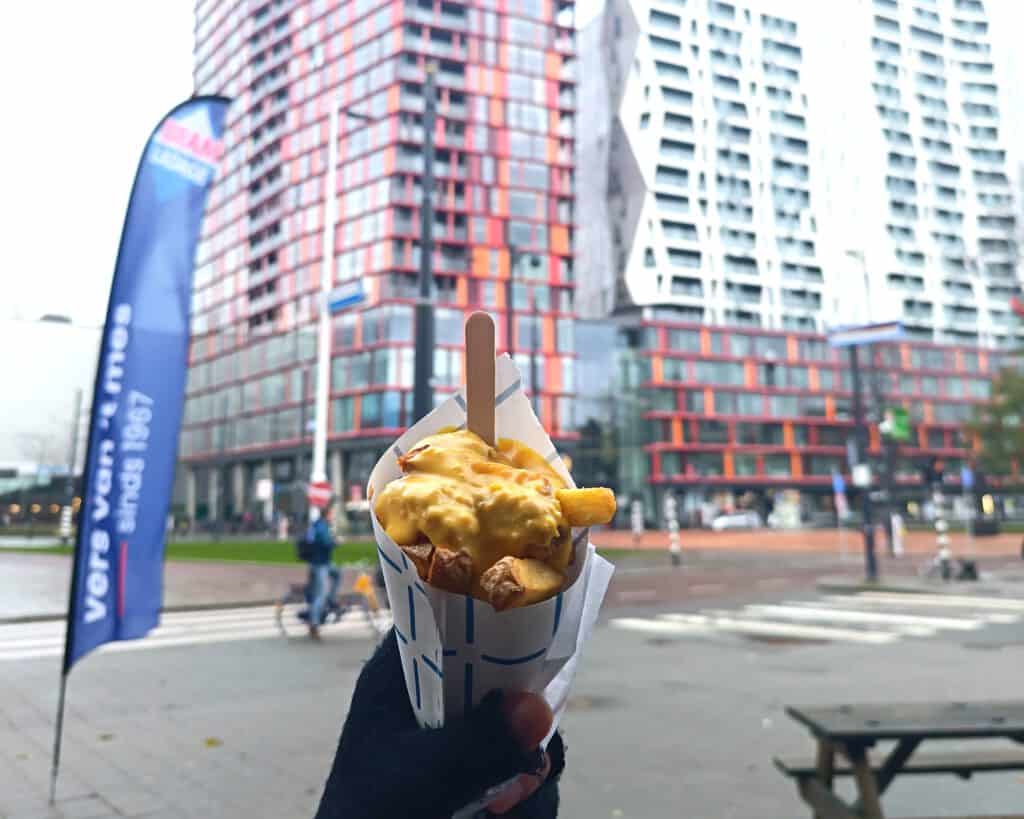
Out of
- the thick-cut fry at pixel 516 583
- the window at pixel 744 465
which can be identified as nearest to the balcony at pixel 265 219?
the window at pixel 744 465

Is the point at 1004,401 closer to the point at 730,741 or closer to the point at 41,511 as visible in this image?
the point at 730,741

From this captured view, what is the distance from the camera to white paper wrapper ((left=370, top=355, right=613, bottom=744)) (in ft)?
3.86

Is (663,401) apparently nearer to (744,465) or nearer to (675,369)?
(675,369)

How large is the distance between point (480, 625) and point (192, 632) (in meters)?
11.3

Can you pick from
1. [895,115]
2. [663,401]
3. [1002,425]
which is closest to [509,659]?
[895,115]

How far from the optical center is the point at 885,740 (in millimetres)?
3715

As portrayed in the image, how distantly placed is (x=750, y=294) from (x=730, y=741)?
33990 millimetres

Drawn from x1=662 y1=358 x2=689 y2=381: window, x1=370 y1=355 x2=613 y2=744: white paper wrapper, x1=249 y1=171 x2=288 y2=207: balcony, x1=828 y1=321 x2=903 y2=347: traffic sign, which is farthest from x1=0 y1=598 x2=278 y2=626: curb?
x1=249 y1=171 x2=288 y2=207: balcony

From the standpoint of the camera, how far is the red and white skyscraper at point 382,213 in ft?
198

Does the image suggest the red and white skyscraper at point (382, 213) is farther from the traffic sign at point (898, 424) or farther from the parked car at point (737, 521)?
the traffic sign at point (898, 424)

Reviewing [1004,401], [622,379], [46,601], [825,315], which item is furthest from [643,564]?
[622,379]

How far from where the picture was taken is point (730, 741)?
561cm

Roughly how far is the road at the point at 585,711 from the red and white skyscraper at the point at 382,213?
1820 inches

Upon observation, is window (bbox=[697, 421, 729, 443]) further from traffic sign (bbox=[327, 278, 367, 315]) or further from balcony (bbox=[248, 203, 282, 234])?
traffic sign (bbox=[327, 278, 367, 315])
